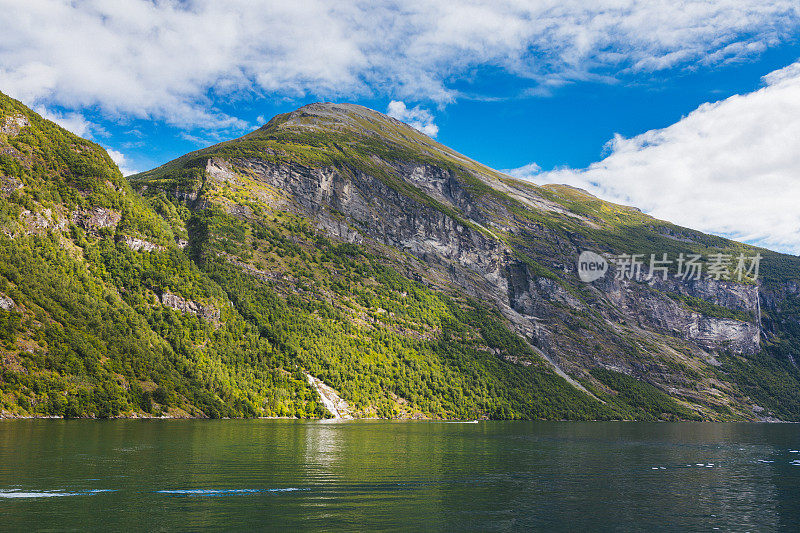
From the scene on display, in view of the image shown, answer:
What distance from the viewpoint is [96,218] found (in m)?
188

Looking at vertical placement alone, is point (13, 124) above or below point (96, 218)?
above

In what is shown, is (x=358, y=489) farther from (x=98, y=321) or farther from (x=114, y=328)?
(x=114, y=328)

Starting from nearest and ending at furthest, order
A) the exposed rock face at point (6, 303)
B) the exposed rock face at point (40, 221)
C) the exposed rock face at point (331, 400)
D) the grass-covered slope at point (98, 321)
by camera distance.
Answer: the grass-covered slope at point (98, 321) < the exposed rock face at point (6, 303) < the exposed rock face at point (40, 221) < the exposed rock face at point (331, 400)

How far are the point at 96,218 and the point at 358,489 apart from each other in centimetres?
18850

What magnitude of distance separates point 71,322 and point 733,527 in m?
148

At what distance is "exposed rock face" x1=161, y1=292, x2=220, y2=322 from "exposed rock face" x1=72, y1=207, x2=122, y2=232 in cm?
3913

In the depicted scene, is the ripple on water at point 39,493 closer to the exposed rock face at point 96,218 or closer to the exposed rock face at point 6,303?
the exposed rock face at point 6,303

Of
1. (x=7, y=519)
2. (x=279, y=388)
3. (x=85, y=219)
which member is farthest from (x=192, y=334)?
(x=7, y=519)

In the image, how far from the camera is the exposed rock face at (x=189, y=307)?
17600 cm

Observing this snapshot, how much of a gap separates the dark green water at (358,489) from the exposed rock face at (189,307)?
109627 millimetres

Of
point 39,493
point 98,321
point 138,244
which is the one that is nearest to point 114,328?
point 98,321

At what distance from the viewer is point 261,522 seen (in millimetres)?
Answer: 27234

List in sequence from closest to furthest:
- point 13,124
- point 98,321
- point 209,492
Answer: point 209,492 → point 98,321 → point 13,124

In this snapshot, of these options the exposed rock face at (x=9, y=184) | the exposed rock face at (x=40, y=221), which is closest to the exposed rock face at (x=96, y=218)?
the exposed rock face at (x=40, y=221)
